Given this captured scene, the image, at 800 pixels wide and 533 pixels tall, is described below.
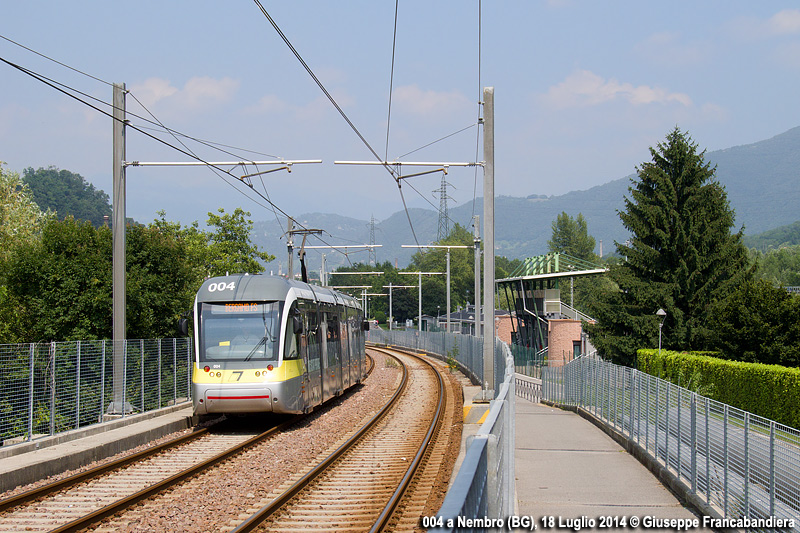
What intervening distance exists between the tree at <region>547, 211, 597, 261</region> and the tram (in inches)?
5516

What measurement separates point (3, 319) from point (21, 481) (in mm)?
13145

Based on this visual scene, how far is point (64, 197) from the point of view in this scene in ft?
447

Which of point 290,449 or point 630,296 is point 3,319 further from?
point 630,296

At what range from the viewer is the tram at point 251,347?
1655 centimetres

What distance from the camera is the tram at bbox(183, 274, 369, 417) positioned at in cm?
1655

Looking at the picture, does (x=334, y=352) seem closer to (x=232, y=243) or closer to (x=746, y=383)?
(x=746, y=383)

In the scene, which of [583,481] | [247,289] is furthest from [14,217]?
[583,481]

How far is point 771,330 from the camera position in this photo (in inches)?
1100

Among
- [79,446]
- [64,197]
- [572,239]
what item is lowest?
[79,446]

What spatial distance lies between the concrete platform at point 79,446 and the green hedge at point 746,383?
14690mm

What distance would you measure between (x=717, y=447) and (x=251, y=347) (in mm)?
10051

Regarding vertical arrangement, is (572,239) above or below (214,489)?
above

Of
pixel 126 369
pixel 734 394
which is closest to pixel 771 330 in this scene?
pixel 734 394

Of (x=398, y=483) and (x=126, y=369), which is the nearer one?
(x=398, y=483)
